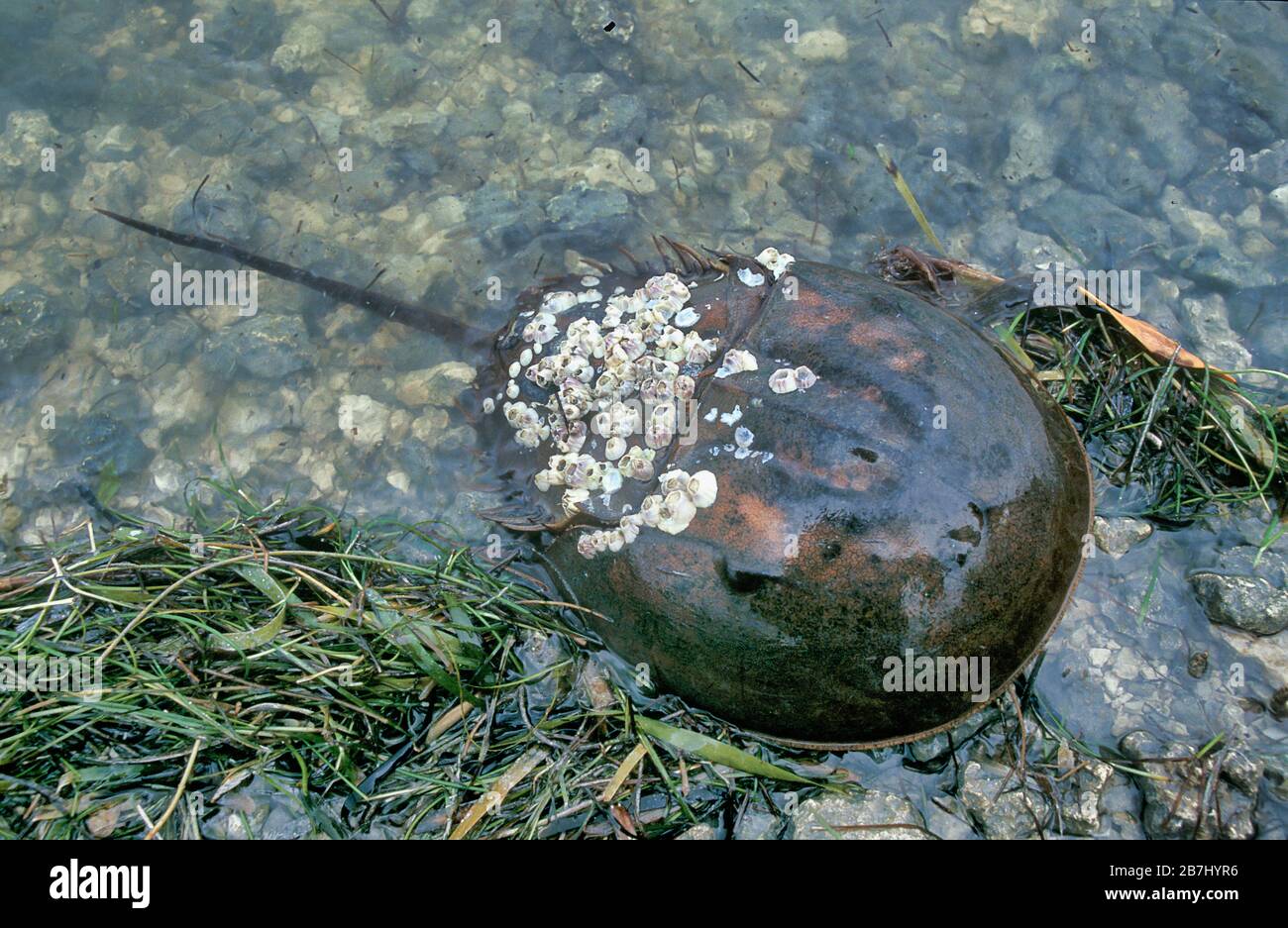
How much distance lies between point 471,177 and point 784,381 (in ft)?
6.93

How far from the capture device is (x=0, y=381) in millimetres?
3199

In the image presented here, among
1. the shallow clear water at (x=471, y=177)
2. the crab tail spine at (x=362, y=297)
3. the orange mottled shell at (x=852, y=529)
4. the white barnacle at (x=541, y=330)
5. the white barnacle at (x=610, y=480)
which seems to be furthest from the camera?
the shallow clear water at (x=471, y=177)

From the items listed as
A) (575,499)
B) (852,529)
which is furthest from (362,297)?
(852,529)

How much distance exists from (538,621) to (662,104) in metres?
2.33

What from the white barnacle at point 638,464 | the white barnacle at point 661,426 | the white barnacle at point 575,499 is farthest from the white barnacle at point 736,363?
the white barnacle at point 575,499

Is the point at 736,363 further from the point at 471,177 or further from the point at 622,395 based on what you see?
the point at 471,177

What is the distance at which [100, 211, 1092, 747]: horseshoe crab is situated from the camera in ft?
6.41

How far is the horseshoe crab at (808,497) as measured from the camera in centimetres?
196

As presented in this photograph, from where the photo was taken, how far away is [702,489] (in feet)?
6.63

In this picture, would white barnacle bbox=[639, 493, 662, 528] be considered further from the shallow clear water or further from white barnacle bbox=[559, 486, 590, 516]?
the shallow clear water

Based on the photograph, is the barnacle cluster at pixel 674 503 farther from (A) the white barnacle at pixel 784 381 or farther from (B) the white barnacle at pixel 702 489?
(A) the white barnacle at pixel 784 381

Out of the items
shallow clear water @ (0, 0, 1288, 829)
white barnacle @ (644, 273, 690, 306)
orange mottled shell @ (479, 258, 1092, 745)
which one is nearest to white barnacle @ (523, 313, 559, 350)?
white barnacle @ (644, 273, 690, 306)
